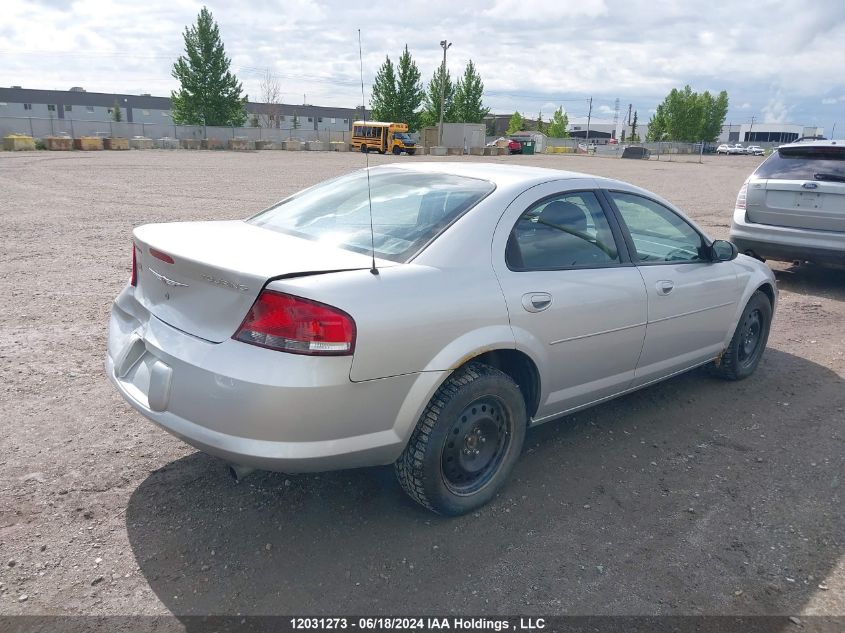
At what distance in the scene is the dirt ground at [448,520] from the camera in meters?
2.63

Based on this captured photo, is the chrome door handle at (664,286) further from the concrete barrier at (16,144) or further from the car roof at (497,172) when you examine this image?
the concrete barrier at (16,144)

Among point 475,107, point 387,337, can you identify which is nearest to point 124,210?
point 387,337

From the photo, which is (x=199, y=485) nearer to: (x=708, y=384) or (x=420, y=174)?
(x=420, y=174)

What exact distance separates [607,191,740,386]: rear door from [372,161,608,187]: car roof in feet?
1.37

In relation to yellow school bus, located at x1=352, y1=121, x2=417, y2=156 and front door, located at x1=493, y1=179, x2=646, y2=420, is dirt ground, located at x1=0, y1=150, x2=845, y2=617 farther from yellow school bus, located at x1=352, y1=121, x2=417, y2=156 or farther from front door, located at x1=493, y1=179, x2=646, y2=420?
yellow school bus, located at x1=352, y1=121, x2=417, y2=156

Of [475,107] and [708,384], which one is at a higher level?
[475,107]

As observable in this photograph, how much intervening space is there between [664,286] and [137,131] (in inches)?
2233

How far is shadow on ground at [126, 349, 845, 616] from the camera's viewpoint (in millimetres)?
2635

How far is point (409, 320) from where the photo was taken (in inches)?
107

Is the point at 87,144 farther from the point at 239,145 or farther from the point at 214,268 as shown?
the point at 214,268

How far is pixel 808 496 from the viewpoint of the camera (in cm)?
345

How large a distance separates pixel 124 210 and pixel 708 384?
11.3 m

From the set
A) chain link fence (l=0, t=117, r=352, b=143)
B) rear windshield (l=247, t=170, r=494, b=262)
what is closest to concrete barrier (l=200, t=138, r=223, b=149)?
chain link fence (l=0, t=117, r=352, b=143)

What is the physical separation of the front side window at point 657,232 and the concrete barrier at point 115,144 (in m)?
42.0
